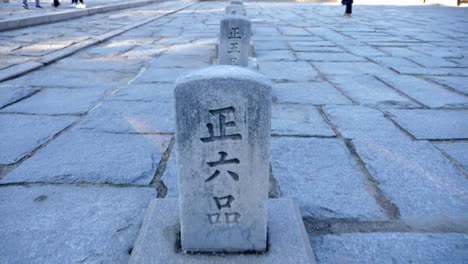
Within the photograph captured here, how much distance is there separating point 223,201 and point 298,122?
155 cm

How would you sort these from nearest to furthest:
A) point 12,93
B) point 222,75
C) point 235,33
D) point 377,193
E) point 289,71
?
point 222,75, point 377,193, point 12,93, point 235,33, point 289,71

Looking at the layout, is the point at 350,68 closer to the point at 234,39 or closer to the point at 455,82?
the point at 455,82

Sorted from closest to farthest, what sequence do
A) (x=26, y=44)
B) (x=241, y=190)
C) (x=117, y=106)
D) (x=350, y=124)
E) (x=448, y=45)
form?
(x=241, y=190) < (x=350, y=124) < (x=117, y=106) < (x=26, y=44) < (x=448, y=45)

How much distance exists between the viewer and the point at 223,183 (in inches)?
47.5

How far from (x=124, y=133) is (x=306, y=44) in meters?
4.43

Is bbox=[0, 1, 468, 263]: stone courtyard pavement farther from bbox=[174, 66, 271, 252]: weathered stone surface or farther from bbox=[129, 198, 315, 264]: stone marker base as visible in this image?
bbox=[174, 66, 271, 252]: weathered stone surface

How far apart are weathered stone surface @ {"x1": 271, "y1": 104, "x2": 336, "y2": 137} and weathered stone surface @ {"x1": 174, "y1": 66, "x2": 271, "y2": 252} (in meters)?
1.26

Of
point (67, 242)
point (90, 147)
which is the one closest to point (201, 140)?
point (67, 242)

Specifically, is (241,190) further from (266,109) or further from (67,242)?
(67,242)

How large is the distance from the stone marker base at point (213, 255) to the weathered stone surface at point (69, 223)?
0.11m

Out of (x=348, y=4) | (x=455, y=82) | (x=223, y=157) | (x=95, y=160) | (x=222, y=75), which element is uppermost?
(x=348, y=4)

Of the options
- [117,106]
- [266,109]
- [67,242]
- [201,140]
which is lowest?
[67,242]

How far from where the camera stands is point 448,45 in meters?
5.91

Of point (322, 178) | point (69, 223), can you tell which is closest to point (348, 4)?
point (322, 178)
